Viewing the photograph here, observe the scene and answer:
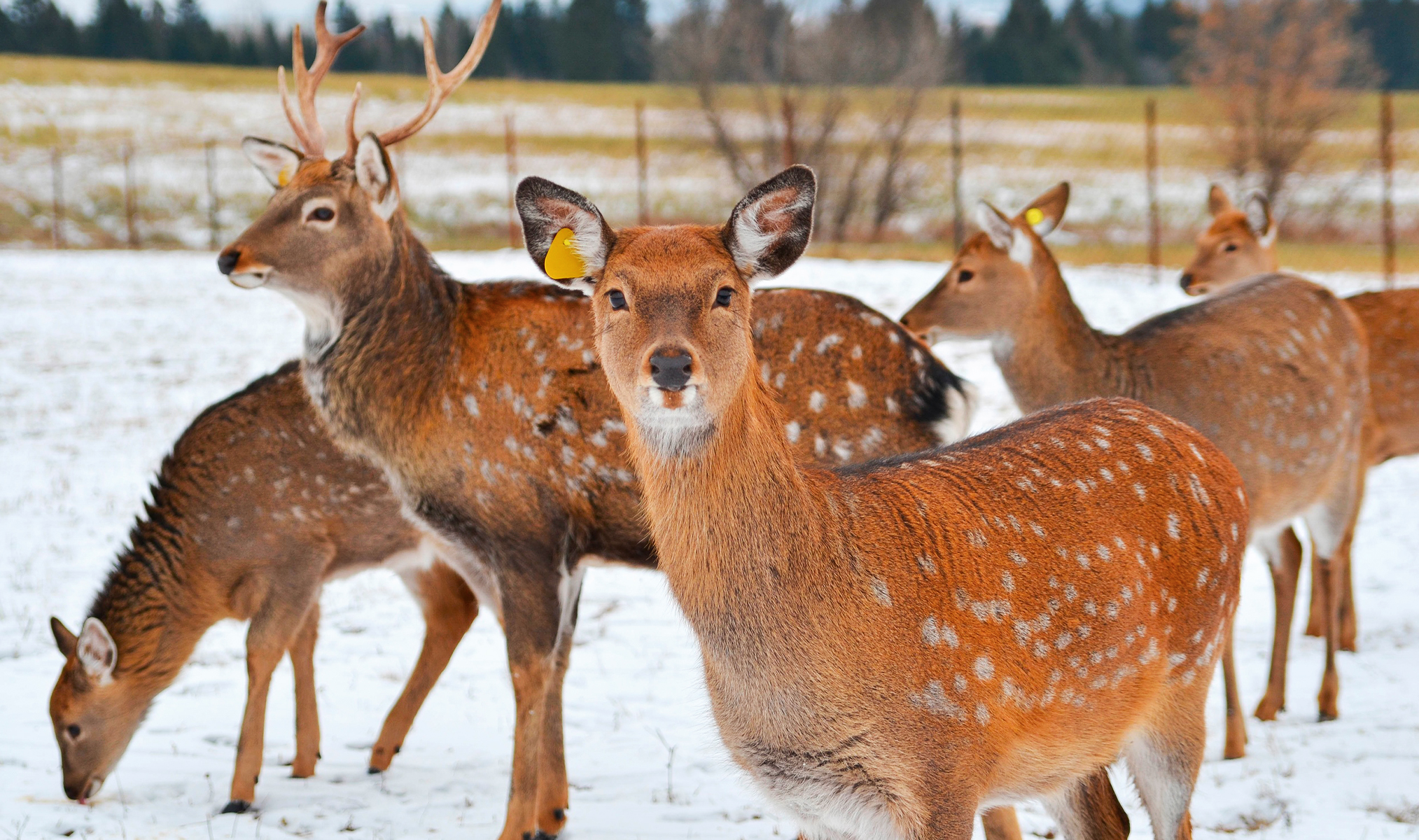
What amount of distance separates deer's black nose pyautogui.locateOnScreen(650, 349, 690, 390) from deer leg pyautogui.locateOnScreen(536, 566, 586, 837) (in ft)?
6.50

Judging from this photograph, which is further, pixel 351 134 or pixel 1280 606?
pixel 1280 606

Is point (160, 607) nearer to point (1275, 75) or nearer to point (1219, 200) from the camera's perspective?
point (1219, 200)

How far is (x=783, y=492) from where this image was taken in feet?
10.0

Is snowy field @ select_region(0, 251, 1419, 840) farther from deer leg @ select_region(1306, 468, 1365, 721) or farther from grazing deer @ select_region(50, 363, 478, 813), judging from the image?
deer leg @ select_region(1306, 468, 1365, 721)

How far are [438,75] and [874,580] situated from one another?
3.48 m

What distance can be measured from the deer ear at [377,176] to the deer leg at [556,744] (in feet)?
5.22

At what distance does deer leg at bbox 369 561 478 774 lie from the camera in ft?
17.2

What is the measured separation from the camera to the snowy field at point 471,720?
461 cm

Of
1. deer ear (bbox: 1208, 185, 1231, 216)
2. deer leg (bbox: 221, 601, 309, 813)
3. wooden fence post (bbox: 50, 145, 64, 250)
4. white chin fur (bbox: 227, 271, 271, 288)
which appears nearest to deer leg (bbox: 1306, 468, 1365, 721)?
deer ear (bbox: 1208, 185, 1231, 216)

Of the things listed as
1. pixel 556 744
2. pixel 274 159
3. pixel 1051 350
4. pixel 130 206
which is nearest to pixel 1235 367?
pixel 1051 350

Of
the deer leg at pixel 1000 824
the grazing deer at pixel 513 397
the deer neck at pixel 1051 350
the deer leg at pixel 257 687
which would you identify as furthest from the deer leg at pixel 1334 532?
the deer leg at pixel 257 687

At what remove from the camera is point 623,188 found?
107ft

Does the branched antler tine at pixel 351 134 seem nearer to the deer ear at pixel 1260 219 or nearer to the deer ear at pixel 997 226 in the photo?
the deer ear at pixel 997 226

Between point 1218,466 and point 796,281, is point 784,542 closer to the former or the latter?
point 1218,466
